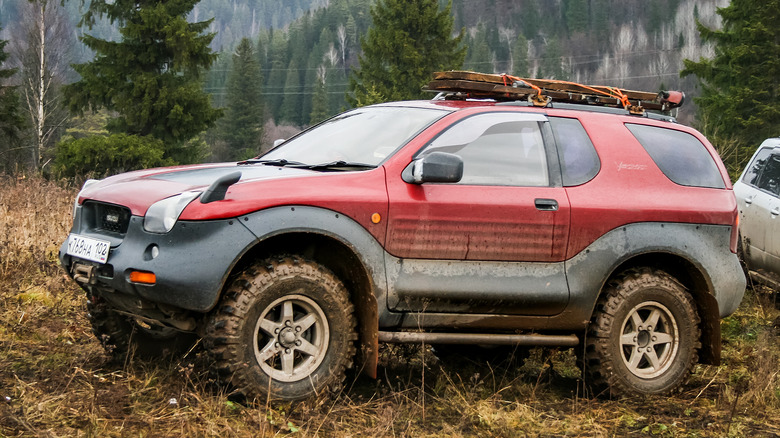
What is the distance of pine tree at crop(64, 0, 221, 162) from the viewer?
27109 mm

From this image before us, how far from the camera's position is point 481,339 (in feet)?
18.0

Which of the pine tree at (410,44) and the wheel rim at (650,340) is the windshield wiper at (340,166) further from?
the pine tree at (410,44)

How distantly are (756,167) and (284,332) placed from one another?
274 inches

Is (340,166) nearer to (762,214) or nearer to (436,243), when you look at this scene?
(436,243)

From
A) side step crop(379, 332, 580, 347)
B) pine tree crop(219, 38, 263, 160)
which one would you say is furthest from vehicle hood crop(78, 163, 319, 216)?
pine tree crop(219, 38, 263, 160)

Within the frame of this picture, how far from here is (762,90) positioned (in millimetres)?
27891

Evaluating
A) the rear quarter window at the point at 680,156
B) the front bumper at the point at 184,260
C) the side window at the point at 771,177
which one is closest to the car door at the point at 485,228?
the rear quarter window at the point at 680,156

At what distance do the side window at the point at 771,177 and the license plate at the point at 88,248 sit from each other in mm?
7126

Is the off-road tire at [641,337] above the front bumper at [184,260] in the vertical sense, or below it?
below

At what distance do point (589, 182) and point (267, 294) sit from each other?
226cm

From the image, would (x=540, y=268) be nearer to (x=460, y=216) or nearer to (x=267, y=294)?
(x=460, y=216)

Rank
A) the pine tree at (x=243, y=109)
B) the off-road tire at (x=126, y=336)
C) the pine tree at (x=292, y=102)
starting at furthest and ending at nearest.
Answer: the pine tree at (x=292, y=102)
the pine tree at (x=243, y=109)
the off-road tire at (x=126, y=336)

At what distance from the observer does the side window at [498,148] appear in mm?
5539

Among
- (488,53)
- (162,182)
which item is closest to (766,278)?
(162,182)
